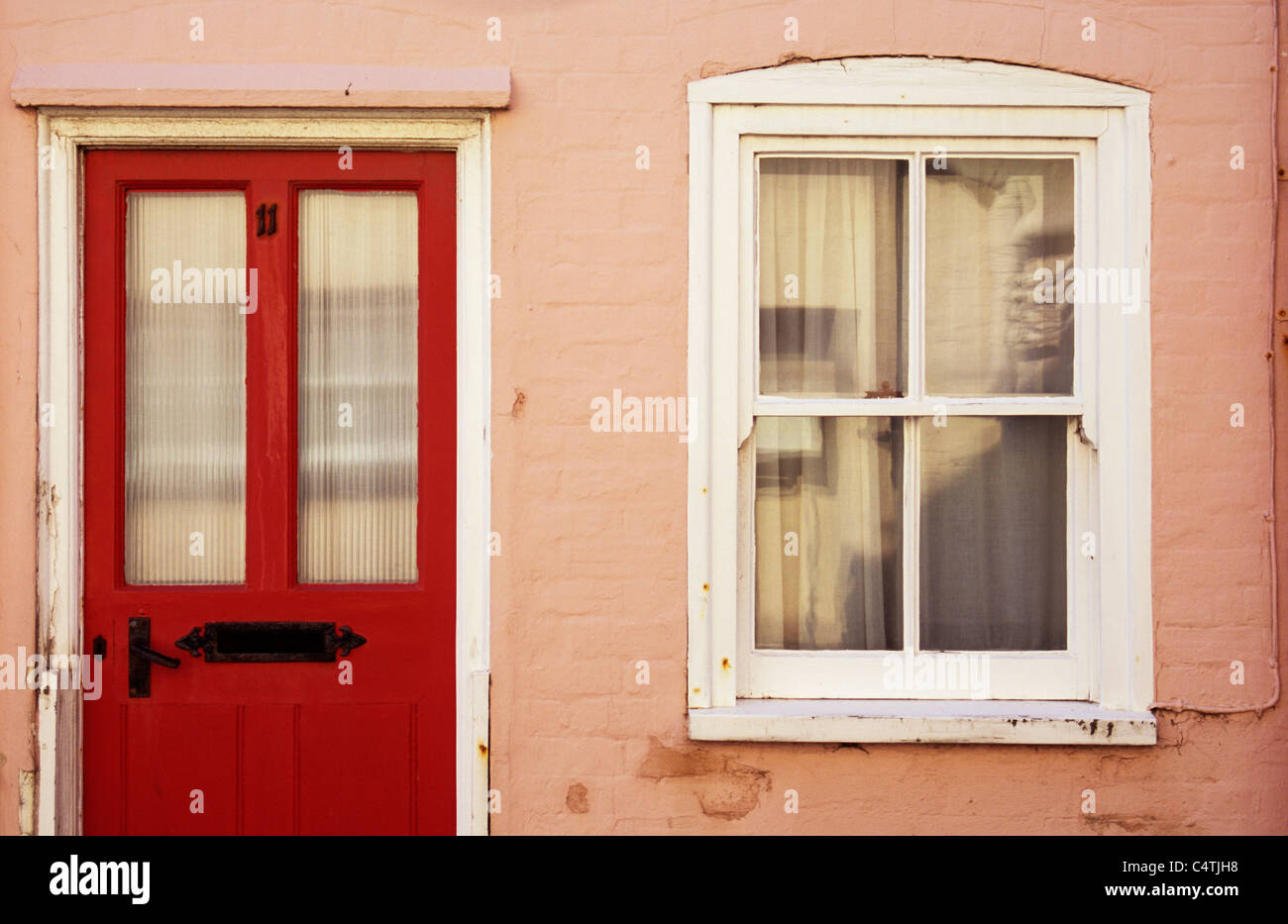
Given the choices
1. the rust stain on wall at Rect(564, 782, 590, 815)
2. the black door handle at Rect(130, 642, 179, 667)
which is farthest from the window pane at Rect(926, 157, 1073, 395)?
the black door handle at Rect(130, 642, 179, 667)

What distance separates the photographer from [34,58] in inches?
119

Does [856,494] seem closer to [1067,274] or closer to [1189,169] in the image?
[1067,274]

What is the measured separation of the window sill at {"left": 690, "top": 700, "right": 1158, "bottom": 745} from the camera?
3014 millimetres

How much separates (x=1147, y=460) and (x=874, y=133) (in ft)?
4.09

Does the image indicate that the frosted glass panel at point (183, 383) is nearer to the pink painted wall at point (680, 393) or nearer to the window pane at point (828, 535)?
the pink painted wall at point (680, 393)

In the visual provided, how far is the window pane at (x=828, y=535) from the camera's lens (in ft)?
10.4

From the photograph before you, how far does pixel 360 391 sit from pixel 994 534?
1.98 m

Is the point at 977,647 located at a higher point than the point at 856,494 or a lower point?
lower

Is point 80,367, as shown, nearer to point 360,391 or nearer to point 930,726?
point 360,391

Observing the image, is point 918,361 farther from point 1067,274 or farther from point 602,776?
point 602,776

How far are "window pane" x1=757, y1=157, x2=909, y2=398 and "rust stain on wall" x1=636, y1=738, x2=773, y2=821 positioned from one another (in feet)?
3.62

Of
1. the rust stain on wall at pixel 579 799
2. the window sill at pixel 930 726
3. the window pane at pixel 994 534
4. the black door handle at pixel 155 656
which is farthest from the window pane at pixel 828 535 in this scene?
the black door handle at pixel 155 656
